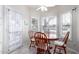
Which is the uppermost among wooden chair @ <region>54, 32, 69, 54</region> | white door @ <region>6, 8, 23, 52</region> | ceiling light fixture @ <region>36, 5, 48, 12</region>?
ceiling light fixture @ <region>36, 5, 48, 12</region>

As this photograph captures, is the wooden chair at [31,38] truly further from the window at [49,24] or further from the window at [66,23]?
the window at [66,23]

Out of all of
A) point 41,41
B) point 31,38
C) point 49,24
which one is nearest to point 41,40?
point 41,41

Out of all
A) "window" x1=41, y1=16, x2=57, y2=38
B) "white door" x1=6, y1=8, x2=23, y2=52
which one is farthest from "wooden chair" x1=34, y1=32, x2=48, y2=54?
"white door" x1=6, y1=8, x2=23, y2=52

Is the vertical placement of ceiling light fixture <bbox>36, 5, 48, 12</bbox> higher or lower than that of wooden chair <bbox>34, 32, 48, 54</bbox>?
higher

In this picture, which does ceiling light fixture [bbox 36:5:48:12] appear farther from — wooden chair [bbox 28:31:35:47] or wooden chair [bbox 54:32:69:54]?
wooden chair [bbox 54:32:69:54]

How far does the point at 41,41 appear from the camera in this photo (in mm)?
2113

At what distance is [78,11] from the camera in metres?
1.88

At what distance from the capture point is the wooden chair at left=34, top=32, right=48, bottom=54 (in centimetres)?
201

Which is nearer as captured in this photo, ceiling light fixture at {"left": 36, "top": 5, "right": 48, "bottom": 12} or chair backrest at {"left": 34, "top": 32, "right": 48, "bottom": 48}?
ceiling light fixture at {"left": 36, "top": 5, "right": 48, "bottom": 12}

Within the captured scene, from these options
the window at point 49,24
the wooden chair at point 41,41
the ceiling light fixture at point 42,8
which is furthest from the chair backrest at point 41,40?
the ceiling light fixture at point 42,8

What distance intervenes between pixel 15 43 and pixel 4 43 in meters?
0.21

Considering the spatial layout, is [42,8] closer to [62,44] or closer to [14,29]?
[14,29]
